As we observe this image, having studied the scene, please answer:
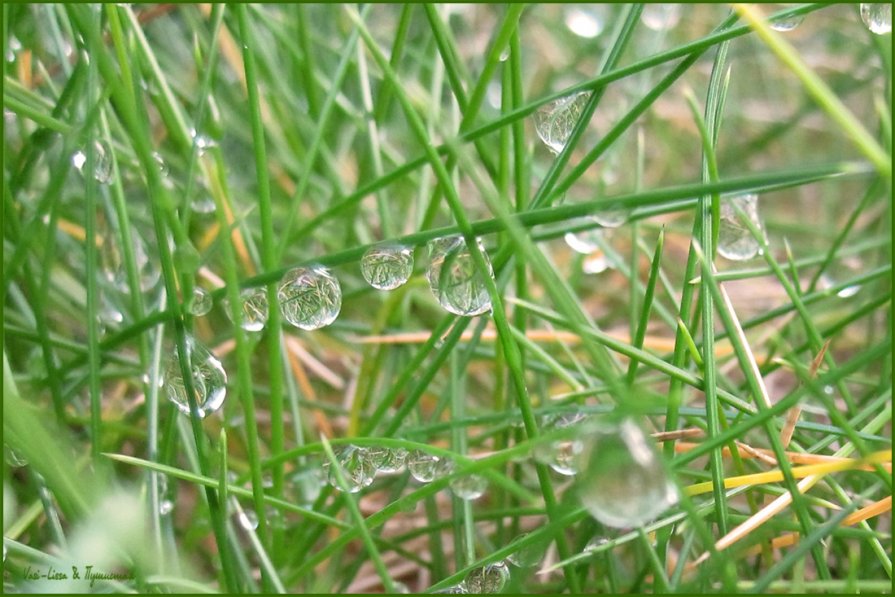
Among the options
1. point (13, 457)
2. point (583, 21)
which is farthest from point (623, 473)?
point (583, 21)

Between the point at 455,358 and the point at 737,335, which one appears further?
the point at 455,358

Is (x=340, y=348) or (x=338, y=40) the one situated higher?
(x=338, y=40)

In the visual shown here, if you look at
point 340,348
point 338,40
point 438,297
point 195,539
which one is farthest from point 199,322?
point 338,40

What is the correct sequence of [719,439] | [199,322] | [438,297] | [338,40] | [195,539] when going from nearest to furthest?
[719,439]
[438,297]
[195,539]
[199,322]
[338,40]

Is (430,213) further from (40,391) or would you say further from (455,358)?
(40,391)

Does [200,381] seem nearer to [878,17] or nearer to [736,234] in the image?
[736,234]

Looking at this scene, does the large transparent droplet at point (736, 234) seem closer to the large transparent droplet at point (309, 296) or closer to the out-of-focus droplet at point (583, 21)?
the large transparent droplet at point (309, 296)

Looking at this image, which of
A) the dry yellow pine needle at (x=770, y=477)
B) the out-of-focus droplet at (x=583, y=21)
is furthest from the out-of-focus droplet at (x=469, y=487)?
the out-of-focus droplet at (x=583, y=21)
